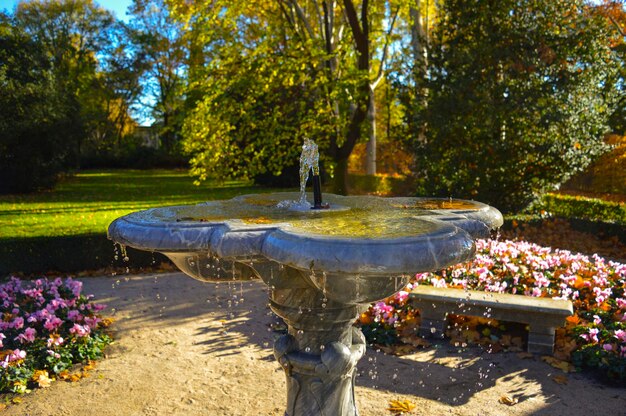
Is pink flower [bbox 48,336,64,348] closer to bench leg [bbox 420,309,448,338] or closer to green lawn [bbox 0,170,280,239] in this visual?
bench leg [bbox 420,309,448,338]

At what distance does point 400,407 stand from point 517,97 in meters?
8.36

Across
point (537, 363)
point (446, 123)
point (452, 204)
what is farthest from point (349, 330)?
point (446, 123)

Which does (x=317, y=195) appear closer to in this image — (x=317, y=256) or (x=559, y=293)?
(x=317, y=256)

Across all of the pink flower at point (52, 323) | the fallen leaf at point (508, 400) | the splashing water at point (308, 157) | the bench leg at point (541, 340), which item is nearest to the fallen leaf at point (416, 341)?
the bench leg at point (541, 340)

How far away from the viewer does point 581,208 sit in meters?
12.9

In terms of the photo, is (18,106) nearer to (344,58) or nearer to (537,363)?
(344,58)

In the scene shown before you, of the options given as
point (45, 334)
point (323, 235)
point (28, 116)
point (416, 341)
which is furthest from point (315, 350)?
point (28, 116)

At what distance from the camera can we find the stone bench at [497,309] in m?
4.94

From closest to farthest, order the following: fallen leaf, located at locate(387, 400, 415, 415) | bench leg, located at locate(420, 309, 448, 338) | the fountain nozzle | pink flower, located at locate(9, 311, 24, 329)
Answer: the fountain nozzle, fallen leaf, located at locate(387, 400, 415, 415), pink flower, located at locate(9, 311, 24, 329), bench leg, located at locate(420, 309, 448, 338)

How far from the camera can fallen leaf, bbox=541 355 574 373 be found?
4664 mm

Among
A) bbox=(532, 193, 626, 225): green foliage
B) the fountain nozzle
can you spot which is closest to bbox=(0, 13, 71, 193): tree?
bbox=(532, 193, 626, 225): green foliage

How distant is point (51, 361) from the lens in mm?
4688

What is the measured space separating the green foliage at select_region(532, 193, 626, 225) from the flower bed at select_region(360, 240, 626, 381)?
5289mm

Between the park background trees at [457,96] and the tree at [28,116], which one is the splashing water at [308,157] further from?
the tree at [28,116]
